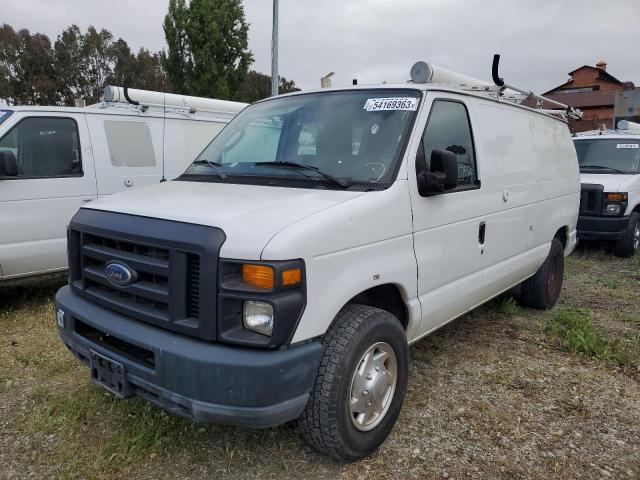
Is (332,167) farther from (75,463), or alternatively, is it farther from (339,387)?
(75,463)

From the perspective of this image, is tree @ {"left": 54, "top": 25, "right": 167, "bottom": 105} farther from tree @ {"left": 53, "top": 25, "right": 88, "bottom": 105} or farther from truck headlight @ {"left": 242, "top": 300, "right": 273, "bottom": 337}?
truck headlight @ {"left": 242, "top": 300, "right": 273, "bottom": 337}

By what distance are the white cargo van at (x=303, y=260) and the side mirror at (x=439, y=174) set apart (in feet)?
0.03

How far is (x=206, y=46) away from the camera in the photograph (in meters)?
19.7

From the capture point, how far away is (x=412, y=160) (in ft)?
10.2

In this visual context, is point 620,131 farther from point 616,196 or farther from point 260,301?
point 260,301

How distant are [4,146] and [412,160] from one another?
4.05m

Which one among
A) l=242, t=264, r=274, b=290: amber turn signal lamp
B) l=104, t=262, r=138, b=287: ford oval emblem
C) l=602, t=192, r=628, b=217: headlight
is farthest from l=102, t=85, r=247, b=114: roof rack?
l=602, t=192, r=628, b=217: headlight

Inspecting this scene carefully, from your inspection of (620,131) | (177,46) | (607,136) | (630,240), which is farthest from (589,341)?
(177,46)

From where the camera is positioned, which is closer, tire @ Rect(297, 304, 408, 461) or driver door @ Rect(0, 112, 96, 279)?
tire @ Rect(297, 304, 408, 461)

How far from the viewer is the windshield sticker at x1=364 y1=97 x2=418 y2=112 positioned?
3.29 metres

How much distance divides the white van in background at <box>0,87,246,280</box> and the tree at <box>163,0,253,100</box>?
14.5m

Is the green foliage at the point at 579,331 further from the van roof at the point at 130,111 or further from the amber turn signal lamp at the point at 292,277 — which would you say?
the van roof at the point at 130,111

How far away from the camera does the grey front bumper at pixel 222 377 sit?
2.28 m

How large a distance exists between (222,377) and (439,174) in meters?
1.70
